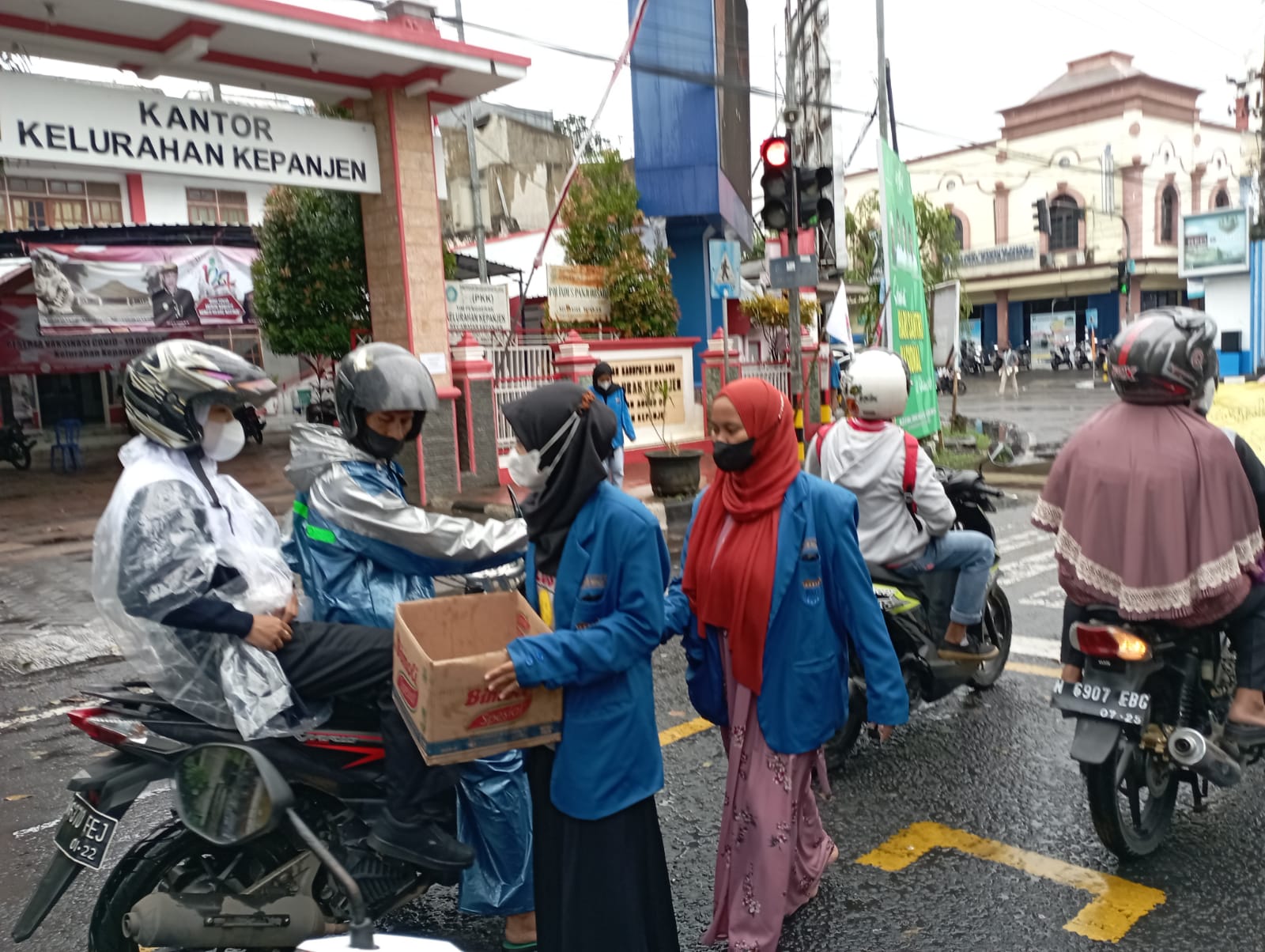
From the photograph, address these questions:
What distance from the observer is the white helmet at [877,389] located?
171 inches

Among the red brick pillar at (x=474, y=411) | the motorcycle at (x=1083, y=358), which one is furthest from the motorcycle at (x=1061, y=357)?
the red brick pillar at (x=474, y=411)

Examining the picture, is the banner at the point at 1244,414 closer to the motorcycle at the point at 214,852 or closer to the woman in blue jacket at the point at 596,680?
the woman in blue jacket at the point at 596,680

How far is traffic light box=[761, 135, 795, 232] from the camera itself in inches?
380

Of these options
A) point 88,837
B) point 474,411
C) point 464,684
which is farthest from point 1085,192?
point 88,837

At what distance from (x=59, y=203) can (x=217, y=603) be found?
25993 mm

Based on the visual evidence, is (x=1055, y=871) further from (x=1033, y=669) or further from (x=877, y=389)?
(x=1033, y=669)

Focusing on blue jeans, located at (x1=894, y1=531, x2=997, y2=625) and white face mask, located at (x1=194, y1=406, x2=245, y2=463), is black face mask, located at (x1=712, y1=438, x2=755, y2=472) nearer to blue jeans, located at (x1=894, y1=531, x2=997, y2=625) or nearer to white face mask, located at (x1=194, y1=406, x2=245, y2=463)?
white face mask, located at (x1=194, y1=406, x2=245, y2=463)

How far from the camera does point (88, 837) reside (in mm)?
2627

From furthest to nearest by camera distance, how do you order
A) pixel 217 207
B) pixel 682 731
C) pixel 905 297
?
pixel 217 207, pixel 905 297, pixel 682 731

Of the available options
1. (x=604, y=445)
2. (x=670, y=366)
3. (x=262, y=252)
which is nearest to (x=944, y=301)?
(x=670, y=366)

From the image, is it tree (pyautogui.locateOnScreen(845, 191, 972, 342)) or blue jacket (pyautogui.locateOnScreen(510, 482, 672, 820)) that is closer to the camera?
blue jacket (pyautogui.locateOnScreen(510, 482, 672, 820))

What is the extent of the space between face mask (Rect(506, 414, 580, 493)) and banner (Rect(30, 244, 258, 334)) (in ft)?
56.7

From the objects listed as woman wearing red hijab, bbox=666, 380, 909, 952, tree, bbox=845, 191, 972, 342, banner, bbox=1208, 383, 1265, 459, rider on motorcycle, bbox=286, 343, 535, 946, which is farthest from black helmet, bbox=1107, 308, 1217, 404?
tree, bbox=845, 191, 972, 342

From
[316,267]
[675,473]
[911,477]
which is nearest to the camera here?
[911,477]
